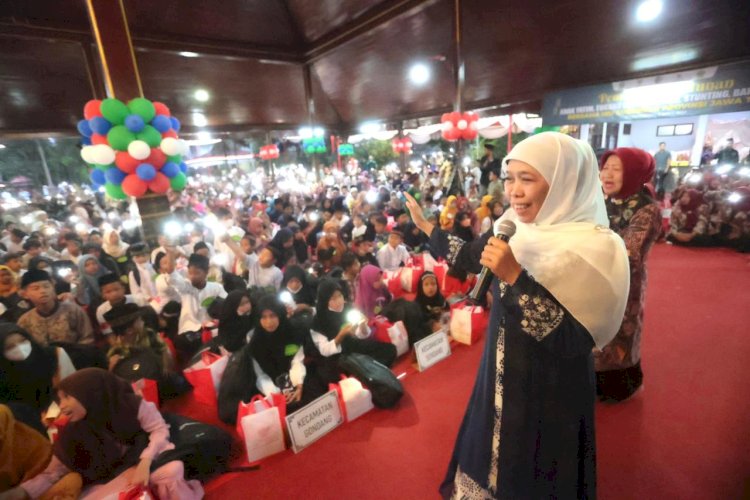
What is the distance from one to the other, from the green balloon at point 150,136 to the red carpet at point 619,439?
262cm

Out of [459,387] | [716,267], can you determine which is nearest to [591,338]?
[459,387]

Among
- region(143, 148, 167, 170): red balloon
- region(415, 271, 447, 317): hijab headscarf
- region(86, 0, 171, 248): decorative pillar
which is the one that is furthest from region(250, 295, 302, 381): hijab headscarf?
region(86, 0, 171, 248): decorative pillar

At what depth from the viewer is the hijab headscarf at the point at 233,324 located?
3260mm

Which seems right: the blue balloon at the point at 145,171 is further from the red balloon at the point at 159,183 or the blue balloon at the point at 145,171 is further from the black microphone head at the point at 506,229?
the black microphone head at the point at 506,229

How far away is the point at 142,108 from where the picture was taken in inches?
144

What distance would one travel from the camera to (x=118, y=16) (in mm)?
3764

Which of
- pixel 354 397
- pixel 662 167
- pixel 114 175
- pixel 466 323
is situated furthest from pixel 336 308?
pixel 662 167

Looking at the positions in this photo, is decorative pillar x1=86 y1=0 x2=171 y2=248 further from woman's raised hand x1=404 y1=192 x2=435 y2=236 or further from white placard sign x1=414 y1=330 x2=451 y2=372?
white placard sign x1=414 y1=330 x2=451 y2=372

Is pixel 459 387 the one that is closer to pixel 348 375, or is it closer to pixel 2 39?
pixel 348 375

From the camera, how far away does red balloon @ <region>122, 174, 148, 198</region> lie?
12.0ft

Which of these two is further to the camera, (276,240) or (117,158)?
(276,240)

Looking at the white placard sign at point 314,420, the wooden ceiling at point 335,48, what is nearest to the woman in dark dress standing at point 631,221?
the white placard sign at point 314,420

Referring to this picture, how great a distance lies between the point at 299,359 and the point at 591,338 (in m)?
2.58

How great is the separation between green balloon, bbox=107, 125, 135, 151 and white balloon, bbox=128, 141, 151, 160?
2.5 inches
